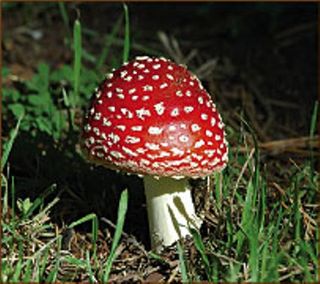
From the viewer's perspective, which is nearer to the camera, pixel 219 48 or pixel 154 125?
pixel 154 125

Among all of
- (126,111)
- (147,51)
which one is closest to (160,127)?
(126,111)

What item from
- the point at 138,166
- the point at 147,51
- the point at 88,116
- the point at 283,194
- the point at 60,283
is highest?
the point at 147,51

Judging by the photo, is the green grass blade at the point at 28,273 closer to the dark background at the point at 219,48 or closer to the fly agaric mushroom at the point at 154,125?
the fly agaric mushroom at the point at 154,125

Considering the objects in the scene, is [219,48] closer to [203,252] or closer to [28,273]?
[203,252]

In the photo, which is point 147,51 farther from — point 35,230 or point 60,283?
point 60,283

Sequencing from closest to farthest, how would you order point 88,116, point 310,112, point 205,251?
point 205,251, point 88,116, point 310,112

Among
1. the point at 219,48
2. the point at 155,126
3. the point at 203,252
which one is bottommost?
the point at 203,252

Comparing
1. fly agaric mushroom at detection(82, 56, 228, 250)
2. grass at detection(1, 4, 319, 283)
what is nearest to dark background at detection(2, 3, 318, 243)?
grass at detection(1, 4, 319, 283)

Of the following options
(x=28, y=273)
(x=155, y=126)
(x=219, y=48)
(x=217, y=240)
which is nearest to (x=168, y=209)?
Answer: (x=217, y=240)
